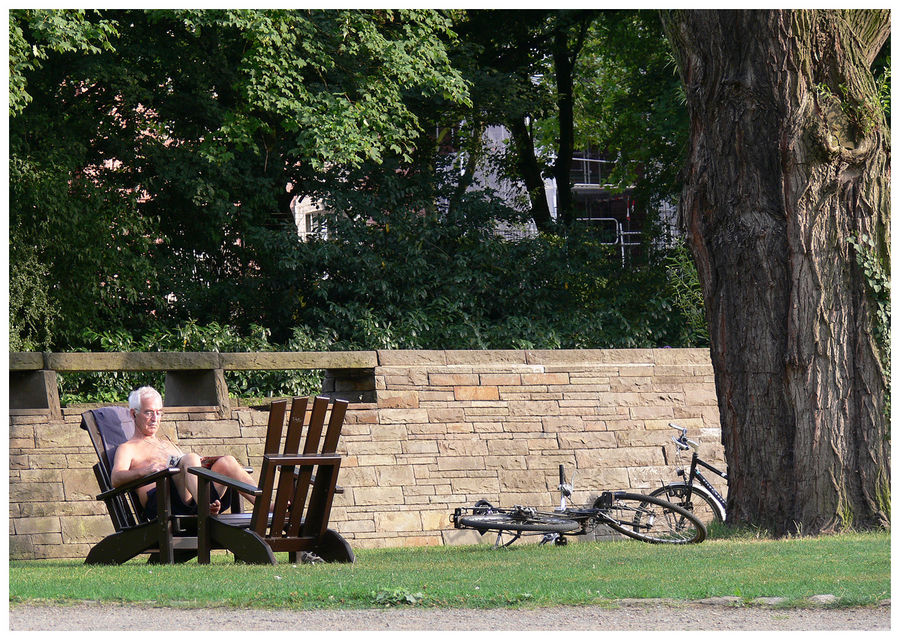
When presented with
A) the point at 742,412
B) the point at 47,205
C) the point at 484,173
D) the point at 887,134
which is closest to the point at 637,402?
the point at 742,412

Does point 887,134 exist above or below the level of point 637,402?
above

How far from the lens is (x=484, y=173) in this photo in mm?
22016

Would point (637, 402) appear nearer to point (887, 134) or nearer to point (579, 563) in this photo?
point (887, 134)

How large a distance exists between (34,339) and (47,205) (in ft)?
5.47

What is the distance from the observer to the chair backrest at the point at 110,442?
771 centimetres

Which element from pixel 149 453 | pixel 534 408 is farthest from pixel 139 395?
pixel 534 408

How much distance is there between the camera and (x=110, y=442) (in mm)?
7922

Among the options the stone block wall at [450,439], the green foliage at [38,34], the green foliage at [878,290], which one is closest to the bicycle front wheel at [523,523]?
the stone block wall at [450,439]

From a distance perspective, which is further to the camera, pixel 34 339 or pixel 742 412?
pixel 34 339

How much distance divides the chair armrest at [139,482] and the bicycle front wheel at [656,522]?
3.53 meters

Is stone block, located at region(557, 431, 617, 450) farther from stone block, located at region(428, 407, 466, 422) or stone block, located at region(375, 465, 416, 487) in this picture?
stone block, located at region(375, 465, 416, 487)

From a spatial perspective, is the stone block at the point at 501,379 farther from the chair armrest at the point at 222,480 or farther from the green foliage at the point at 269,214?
the chair armrest at the point at 222,480

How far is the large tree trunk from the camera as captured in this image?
8891 millimetres

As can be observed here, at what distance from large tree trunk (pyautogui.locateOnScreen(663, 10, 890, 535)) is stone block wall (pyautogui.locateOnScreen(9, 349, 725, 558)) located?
258 centimetres
